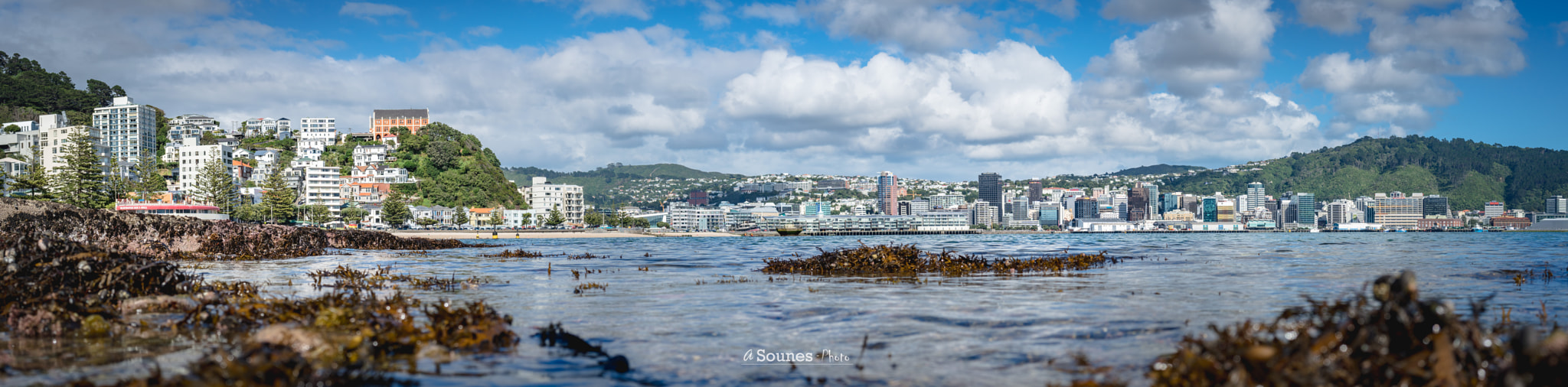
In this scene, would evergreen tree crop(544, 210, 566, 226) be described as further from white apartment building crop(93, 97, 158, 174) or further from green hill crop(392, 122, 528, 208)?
white apartment building crop(93, 97, 158, 174)

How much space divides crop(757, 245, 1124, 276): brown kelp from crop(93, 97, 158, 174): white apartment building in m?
201

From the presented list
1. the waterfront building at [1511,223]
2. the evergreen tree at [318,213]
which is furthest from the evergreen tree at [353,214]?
the waterfront building at [1511,223]

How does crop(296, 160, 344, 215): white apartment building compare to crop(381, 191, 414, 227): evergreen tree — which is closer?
crop(381, 191, 414, 227): evergreen tree

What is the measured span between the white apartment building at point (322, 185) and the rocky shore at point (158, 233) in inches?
6102

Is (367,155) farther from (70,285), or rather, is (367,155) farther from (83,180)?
(70,285)

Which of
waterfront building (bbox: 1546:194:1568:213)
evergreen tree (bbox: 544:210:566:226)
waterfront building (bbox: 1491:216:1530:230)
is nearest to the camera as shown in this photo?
evergreen tree (bbox: 544:210:566:226)

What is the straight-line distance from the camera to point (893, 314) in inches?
432

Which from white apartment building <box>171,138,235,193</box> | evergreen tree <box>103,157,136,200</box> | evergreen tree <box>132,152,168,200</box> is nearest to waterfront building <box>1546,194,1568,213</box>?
evergreen tree <box>103,157,136,200</box>

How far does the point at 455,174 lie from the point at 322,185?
27352 mm

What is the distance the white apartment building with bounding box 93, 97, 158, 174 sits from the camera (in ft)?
567

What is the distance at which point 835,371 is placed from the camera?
702 centimetres

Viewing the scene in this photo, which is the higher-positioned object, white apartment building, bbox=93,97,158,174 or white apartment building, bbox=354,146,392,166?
white apartment building, bbox=93,97,158,174

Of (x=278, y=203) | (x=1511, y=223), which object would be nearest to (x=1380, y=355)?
(x=278, y=203)

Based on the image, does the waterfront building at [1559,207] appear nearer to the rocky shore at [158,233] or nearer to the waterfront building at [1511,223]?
the waterfront building at [1511,223]
